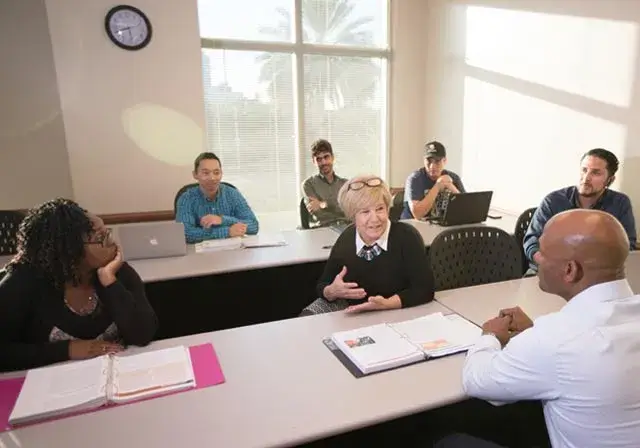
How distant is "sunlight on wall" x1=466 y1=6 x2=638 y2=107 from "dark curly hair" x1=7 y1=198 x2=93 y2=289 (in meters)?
3.31

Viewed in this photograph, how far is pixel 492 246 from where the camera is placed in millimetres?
2279

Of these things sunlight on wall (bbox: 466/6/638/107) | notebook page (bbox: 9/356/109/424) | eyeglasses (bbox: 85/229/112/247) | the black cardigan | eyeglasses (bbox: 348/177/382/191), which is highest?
sunlight on wall (bbox: 466/6/638/107)

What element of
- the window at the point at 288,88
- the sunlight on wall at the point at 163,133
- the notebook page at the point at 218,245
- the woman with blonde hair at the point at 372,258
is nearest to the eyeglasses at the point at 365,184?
the woman with blonde hair at the point at 372,258

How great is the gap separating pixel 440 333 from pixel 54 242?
131 cm

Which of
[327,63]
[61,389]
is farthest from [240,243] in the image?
[327,63]

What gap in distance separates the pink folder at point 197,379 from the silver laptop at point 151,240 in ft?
3.76

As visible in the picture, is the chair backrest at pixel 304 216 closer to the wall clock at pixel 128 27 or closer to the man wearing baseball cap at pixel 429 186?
the man wearing baseball cap at pixel 429 186

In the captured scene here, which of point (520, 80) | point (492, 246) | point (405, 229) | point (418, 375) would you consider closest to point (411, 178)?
point (520, 80)

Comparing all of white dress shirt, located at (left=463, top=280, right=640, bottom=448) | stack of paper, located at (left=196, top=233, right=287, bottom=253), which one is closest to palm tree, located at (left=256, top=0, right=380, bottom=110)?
stack of paper, located at (left=196, top=233, right=287, bottom=253)

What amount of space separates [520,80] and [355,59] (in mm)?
1626

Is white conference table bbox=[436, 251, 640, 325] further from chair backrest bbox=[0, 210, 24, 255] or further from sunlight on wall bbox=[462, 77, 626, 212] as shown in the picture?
chair backrest bbox=[0, 210, 24, 255]

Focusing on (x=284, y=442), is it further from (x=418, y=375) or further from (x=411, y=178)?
(x=411, y=178)

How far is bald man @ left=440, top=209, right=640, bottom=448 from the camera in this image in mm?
946

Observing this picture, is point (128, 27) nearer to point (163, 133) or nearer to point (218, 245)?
point (163, 133)
